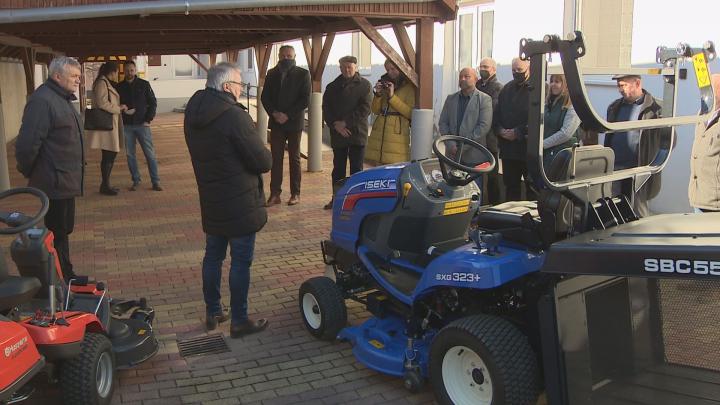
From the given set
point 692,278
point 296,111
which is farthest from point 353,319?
point 296,111

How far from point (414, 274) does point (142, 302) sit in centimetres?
164

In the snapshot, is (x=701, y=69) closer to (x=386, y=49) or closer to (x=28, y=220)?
(x=28, y=220)

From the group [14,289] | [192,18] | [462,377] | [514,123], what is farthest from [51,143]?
[192,18]

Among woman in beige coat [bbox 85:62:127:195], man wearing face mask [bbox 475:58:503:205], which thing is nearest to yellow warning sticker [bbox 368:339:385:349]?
man wearing face mask [bbox 475:58:503:205]

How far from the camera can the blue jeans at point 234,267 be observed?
448cm

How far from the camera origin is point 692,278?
7.89 ft

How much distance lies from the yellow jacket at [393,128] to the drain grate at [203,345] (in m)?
3.59

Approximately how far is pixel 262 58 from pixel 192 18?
4587 mm

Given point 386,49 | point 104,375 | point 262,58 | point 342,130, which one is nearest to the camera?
point 104,375

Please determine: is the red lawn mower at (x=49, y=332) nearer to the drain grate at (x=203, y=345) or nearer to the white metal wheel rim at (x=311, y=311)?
the drain grate at (x=203, y=345)

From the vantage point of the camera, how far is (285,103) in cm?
839

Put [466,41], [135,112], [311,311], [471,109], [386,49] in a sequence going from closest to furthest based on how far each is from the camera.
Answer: [311,311]
[471,109]
[386,49]
[135,112]
[466,41]

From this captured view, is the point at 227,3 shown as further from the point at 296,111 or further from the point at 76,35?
the point at 76,35

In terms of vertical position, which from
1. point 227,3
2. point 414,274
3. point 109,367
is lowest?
point 109,367
